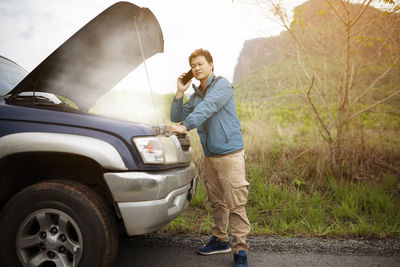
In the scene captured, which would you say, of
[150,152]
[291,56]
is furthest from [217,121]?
[291,56]

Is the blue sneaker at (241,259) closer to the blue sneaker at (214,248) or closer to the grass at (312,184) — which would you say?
the blue sneaker at (214,248)

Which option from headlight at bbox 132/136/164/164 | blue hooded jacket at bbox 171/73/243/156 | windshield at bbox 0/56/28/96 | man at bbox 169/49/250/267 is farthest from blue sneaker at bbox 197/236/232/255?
windshield at bbox 0/56/28/96

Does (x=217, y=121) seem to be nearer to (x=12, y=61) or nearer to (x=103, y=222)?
(x=103, y=222)

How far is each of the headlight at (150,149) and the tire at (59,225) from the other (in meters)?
0.43

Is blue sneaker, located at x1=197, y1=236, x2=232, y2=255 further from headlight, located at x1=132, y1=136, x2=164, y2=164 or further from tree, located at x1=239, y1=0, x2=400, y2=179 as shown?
tree, located at x1=239, y1=0, x2=400, y2=179

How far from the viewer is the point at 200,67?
8.25ft

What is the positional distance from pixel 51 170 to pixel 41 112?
1.75 ft

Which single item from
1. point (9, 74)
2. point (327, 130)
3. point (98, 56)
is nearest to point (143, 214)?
point (98, 56)

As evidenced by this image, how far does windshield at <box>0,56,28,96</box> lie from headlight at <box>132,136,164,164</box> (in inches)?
58.4

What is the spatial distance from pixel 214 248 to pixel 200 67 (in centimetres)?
175

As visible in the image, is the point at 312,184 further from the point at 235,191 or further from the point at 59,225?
the point at 59,225

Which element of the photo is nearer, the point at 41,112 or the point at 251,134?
the point at 41,112

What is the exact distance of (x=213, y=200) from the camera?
8.63 feet

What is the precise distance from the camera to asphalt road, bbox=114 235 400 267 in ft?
7.70
